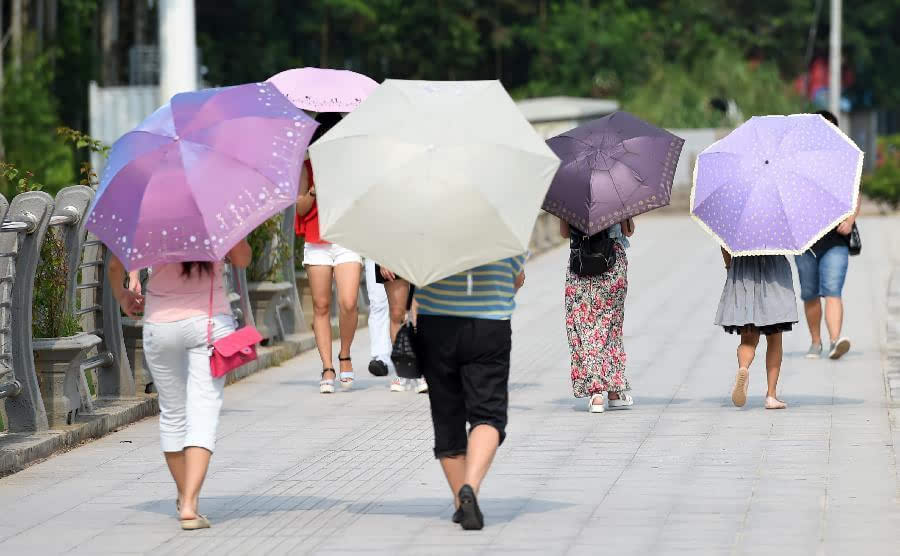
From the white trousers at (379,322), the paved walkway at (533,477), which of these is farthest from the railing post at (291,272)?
the white trousers at (379,322)

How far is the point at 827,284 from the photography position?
13898 mm

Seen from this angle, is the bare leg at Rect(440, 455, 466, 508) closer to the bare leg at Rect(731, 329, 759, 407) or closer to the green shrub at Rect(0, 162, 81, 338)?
the green shrub at Rect(0, 162, 81, 338)

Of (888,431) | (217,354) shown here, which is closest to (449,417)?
(217,354)

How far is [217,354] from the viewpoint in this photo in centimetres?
754

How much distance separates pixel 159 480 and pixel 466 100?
2658 millimetres

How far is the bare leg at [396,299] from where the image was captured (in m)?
12.3

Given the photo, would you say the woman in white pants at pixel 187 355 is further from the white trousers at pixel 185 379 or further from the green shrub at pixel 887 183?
the green shrub at pixel 887 183

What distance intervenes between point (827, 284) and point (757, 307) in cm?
299

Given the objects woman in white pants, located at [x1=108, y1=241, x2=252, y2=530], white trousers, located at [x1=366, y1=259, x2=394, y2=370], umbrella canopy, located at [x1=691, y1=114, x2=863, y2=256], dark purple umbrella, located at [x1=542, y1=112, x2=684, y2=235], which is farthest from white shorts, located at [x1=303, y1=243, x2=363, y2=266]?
woman in white pants, located at [x1=108, y1=241, x2=252, y2=530]

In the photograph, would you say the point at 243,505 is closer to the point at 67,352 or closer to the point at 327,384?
the point at 67,352

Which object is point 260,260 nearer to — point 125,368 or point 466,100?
point 125,368

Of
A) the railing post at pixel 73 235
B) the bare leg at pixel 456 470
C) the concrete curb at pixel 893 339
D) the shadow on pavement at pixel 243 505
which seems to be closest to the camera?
the bare leg at pixel 456 470

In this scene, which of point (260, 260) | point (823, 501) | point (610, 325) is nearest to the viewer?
point (823, 501)

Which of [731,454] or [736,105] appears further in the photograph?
[736,105]
